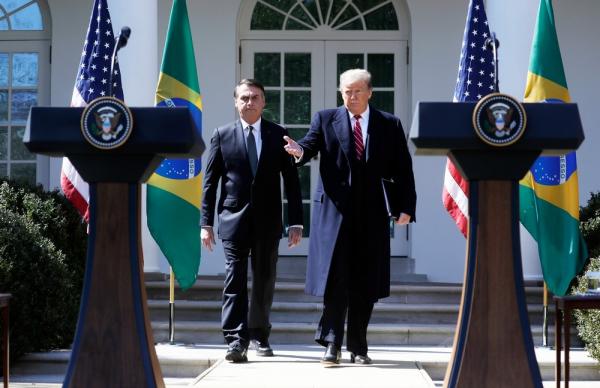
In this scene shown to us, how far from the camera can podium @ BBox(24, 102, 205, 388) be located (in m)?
4.66

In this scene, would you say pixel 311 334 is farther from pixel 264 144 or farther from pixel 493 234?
pixel 493 234

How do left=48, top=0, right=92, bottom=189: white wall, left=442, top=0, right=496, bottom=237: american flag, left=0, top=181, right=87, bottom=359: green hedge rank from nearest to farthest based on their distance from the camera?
1. left=0, top=181, right=87, bottom=359: green hedge
2. left=442, top=0, right=496, bottom=237: american flag
3. left=48, top=0, right=92, bottom=189: white wall

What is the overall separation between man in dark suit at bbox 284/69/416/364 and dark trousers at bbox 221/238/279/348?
23.1 inches

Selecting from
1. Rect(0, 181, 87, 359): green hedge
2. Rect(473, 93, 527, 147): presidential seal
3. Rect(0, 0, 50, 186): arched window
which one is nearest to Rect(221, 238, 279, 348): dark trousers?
Rect(0, 181, 87, 359): green hedge

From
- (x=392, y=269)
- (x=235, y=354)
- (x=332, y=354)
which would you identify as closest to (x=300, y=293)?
(x=392, y=269)

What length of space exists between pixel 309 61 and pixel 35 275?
472cm

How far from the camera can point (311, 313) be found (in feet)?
29.9

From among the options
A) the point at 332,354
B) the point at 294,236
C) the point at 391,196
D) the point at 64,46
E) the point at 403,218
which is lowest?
the point at 332,354

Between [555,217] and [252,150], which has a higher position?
[252,150]

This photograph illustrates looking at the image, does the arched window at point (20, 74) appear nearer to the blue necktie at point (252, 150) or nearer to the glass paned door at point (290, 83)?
the glass paned door at point (290, 83)

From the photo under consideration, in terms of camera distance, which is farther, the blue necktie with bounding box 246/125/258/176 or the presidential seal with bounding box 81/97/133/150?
the blue necktie with bounding box 246/125/258/176

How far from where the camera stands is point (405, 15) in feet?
37.4

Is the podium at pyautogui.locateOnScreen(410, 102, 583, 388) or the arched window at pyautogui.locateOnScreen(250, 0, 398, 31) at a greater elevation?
the arched window at pyautogui.locateOnScreen(250, 0, 398, 31)

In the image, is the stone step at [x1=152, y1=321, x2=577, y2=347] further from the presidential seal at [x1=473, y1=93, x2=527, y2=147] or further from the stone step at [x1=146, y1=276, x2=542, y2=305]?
the presidential seal at [x1=473, y1=93, x2=527, y2=147]
